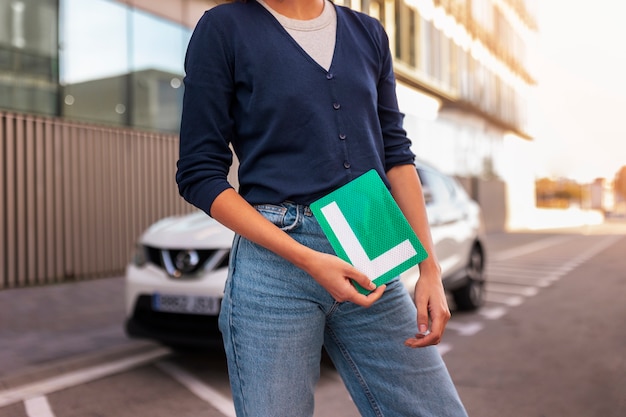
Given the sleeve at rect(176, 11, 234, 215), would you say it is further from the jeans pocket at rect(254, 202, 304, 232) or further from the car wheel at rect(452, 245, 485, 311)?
the car wheel at rect(452, 245, 485, 311)

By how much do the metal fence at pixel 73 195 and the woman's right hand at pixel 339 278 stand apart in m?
8.72

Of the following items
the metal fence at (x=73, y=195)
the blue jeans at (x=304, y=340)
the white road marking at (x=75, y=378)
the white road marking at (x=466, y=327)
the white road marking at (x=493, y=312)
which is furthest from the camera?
the metal fence at (x=73, y=195)

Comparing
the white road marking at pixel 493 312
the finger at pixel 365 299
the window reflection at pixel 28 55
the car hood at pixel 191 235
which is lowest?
the white road marking at pixel 493 312

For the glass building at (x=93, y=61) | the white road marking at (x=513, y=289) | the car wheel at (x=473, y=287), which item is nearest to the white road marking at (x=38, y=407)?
the car wheel at (x=473, y=287)

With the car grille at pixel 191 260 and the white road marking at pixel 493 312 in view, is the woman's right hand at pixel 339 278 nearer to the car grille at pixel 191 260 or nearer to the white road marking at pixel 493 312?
the car grille at pixel 191 260

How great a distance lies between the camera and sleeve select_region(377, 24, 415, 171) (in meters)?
1.51

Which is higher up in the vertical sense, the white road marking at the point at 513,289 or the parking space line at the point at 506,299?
the parking space line at the point at 506,299

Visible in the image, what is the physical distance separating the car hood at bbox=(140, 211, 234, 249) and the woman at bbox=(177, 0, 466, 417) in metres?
3.21

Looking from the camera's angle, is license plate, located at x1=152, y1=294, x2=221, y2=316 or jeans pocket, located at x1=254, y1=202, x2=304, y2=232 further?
license plate, located at x1=152, y1=294, x2=221, y2=316

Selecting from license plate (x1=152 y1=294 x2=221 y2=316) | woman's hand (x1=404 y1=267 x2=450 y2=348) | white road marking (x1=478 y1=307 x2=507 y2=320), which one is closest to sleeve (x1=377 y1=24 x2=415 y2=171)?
woman's hand (x1=404 y1=267 x2=450 y2=348)

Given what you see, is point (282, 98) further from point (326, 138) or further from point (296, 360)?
point (296, 360)

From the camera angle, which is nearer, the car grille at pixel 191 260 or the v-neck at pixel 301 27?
the v-neck at pixel 301 27

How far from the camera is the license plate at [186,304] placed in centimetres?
442

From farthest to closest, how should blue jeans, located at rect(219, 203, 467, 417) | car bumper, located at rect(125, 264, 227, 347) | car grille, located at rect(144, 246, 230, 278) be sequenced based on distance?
car grille, located at rect(144, 246, 230, 278) → car bumper, located at rect(125, 264, 227, 347) → blue jeans, located at rect(219, 203, 467, 417)
